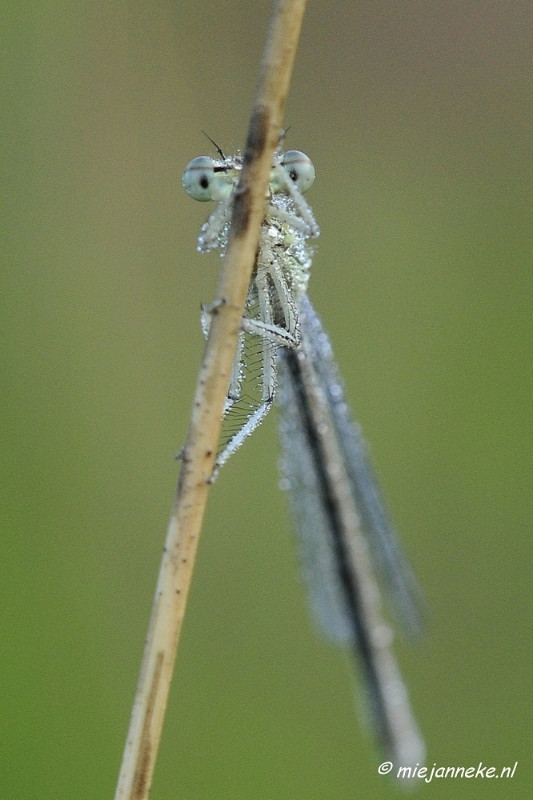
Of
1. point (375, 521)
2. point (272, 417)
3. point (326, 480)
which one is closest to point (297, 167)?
point (272, 417)

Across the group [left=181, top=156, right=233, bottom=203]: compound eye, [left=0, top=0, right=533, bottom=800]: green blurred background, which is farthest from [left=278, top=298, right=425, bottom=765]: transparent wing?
[left=181, top=156, right=233, bottom=203]: compound eye

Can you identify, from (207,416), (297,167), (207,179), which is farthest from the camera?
(297,167)

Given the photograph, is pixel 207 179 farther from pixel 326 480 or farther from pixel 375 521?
pixel 375 521

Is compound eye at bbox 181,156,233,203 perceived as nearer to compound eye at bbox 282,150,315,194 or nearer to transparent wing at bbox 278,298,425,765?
compound eye at bbox 282,150,315,194

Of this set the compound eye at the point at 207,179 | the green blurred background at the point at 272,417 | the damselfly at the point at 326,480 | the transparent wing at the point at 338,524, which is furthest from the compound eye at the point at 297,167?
the green blurred background at the point at 272,417

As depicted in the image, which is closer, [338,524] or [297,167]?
[297,167]

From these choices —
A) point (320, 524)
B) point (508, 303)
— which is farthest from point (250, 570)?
point (508, 303)

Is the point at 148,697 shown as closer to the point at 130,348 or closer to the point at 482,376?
the point at 130,348
